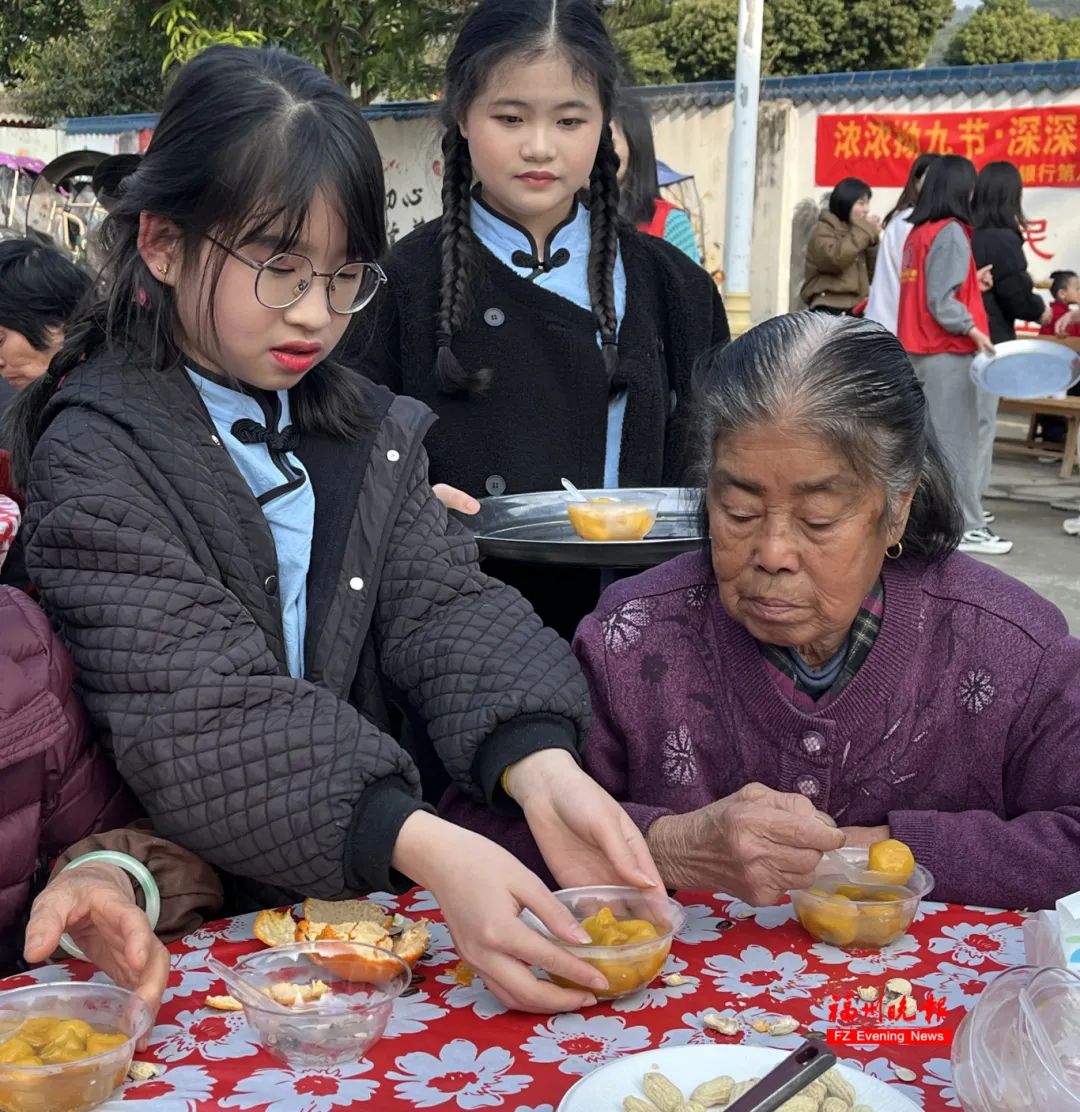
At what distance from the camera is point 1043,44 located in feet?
89.6

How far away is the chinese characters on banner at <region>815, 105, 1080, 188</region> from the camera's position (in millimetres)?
11672

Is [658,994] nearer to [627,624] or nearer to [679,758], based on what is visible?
[679,758]

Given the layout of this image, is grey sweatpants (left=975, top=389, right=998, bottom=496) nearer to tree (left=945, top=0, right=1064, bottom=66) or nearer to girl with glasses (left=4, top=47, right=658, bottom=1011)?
girl with glasses (left=4, top=47, right=658, bottom=1011)

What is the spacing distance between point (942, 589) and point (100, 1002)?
3.95ft

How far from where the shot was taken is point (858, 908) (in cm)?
153

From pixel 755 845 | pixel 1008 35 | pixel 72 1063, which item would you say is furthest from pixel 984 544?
pixel 1008 35

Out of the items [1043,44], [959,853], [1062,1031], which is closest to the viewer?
[1062,1031]

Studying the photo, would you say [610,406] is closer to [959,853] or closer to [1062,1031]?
[959,853]

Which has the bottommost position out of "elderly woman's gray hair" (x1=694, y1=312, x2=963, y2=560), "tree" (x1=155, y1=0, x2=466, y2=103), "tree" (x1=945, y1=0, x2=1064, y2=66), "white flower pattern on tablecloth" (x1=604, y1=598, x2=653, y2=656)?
"white flower pattern on tablecloth" (x1=604, y1=598, x2=653, y2=656)

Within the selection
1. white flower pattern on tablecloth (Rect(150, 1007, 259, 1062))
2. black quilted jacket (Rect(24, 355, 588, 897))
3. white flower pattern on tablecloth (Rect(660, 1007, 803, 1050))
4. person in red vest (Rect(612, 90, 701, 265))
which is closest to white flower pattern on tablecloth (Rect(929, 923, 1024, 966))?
white flower pattern on tablecloth (Rect(660, 1007, 803, 1050))

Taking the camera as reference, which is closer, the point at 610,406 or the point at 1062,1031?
the point at 1062,1031

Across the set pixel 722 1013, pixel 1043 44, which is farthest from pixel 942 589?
pixel 1043 44

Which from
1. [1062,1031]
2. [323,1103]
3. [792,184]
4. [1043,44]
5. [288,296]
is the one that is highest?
[1043,44]

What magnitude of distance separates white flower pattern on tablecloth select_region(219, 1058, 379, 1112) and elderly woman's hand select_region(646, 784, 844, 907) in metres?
0.51
